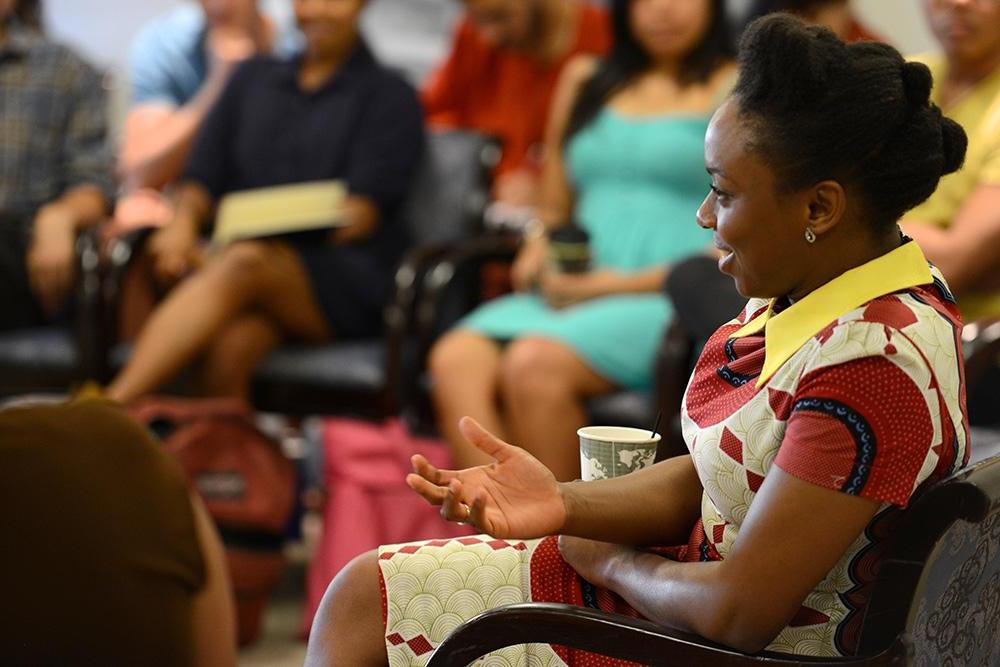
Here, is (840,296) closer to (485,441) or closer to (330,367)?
(485,441)

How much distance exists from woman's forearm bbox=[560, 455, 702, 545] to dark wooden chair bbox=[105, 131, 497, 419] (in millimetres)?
1623

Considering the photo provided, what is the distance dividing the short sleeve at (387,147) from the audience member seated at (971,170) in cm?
136

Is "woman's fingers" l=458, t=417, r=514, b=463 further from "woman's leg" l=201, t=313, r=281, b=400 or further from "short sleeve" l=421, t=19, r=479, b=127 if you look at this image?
"short sleeve" l=421, t=19, r=479, b=127

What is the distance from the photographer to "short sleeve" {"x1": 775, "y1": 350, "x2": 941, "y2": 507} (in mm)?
1151

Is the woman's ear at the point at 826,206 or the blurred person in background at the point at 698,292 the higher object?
the woman's ear at the point at 826,206

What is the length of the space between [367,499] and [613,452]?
1.41m

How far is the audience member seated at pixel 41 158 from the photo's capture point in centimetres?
333

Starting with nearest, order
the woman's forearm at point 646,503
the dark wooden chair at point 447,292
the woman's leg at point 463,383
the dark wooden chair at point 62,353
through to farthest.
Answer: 1. the woman's forearm at point 646,503
2. the woman's leg at point 463,383
3. the dark wooden chair at point 447,292
4. the dark wooden chair at point 62,353

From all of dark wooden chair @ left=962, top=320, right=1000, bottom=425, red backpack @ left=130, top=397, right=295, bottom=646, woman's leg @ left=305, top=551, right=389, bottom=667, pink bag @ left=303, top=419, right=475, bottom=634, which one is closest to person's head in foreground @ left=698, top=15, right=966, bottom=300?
woman's leg @ left=305, top=551, right=389, bottom=667

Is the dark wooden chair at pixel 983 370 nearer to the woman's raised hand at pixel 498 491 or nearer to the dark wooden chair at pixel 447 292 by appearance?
the woman's raised hand at pixel 498 491

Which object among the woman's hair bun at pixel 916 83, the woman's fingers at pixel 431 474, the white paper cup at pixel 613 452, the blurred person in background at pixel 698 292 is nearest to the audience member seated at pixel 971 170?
the blurred person in background at pixel 698 292

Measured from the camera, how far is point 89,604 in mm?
1643

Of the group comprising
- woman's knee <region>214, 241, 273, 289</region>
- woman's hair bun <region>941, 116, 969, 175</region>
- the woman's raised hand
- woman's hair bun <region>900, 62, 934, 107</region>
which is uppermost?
woman's hair bun <region>900, 62, 934, 107</region>

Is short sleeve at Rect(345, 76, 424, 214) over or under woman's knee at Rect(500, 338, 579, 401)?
over
